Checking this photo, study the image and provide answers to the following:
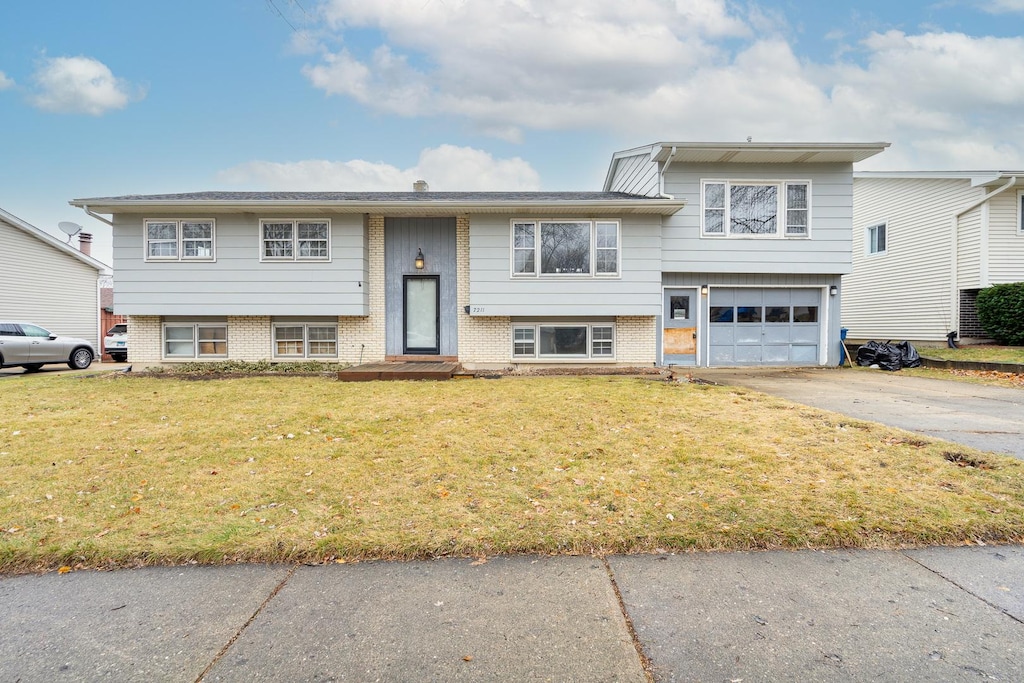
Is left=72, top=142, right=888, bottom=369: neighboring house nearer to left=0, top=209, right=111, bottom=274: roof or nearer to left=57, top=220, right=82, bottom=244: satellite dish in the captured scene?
left=57, top=220, right=82, bottom=244: satellite dish

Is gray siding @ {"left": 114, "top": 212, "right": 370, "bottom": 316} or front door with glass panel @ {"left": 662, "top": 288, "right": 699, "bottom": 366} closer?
gray siding @ {"left": 114, "top": 212, "right": 370, "bottom": 316}

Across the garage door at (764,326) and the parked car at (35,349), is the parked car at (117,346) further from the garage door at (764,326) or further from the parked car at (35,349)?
the garage door at (764,326)

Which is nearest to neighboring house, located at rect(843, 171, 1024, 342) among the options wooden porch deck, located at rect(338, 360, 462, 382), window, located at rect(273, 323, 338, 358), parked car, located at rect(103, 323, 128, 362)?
wooden porch deck, located at rect(338, 360, 462, 382)

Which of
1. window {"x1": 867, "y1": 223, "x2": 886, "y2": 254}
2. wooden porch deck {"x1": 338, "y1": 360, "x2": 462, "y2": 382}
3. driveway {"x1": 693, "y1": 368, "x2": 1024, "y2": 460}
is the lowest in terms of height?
driveway {"x1": 693, "y1": 368, "x2": 1024, "y2": 460}

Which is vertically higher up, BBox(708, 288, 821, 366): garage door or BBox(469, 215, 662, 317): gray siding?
BBox(469, 215, 662, 317): gray siding

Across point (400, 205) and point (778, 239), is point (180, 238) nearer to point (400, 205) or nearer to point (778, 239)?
point (400, 205)

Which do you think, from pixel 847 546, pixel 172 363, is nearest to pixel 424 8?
pixel 847 546

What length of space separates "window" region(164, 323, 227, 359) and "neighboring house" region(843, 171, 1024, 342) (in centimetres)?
2095

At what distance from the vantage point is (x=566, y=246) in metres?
11.8

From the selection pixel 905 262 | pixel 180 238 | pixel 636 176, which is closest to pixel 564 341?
pixel 636 176

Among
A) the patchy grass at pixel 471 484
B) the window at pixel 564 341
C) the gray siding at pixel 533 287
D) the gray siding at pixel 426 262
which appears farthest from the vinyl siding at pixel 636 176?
the patchy grass at pixel 471 484

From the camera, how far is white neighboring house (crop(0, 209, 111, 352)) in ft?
58.2

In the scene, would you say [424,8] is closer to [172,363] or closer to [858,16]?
[172,363]

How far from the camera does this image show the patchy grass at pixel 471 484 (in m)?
2.96
